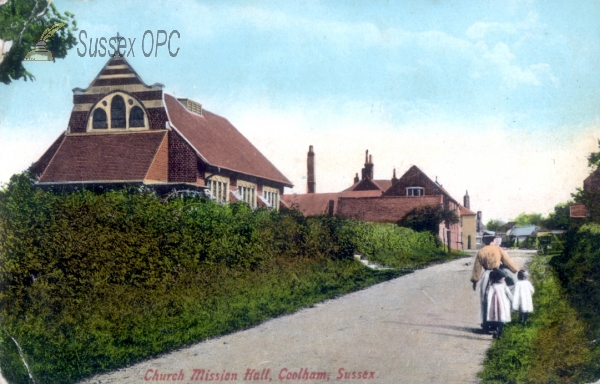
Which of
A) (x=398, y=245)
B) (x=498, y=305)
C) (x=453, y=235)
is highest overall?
(x=453, y=235)

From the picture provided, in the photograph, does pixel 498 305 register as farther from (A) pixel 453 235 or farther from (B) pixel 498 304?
(A) pixel 453 235

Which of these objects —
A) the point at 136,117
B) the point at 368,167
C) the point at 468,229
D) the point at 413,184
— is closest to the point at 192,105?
the point at 136,117

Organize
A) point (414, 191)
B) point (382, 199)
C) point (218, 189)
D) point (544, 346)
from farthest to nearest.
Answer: point (218, 189) < point (382, 199) < point (414, 191) < point (544, 346)

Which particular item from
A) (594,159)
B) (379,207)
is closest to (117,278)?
(379,207)

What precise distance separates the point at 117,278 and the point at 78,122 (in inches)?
122

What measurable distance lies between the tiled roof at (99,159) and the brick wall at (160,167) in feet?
0.25

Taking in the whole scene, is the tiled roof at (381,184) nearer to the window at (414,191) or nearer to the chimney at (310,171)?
the window at (414,191)

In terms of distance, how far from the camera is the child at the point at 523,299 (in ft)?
31.1

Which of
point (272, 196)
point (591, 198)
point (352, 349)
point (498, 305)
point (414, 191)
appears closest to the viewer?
point (352, 349)

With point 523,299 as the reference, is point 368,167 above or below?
above

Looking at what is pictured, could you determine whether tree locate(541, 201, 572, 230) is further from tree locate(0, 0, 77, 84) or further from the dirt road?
tree locate(0, 0, 77, 84)

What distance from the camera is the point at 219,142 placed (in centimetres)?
1141

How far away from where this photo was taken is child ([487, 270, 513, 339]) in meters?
9.23

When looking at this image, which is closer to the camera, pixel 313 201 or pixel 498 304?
pixel 498 304
